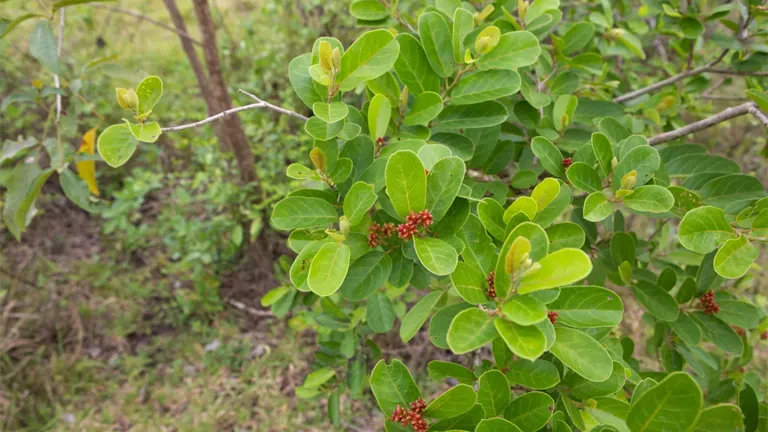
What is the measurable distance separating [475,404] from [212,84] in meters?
→ 1.80

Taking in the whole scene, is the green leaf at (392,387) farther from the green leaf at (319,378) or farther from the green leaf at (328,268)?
the green leaf at (319,378)

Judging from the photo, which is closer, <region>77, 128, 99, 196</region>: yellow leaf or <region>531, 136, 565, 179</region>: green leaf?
<region>531, 136, 565, 179</region>: green leaf

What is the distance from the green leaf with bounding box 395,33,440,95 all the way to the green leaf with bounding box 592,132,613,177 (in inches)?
11.9

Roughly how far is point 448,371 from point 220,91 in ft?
5.50

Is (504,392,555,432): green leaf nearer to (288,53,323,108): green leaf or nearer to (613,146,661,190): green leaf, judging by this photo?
(613,146,661,190): green leaf

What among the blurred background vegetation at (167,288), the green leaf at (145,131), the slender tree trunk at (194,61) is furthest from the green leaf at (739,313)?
the slender tree trunk at (194,61)

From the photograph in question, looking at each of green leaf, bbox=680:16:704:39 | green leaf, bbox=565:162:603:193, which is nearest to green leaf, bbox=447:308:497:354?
green leaf, bbox=565:162:603:193

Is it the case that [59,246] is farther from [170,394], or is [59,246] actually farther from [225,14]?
[225,14]

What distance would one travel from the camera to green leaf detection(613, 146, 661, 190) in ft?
2.51

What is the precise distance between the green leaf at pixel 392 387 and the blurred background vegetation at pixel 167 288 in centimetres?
103

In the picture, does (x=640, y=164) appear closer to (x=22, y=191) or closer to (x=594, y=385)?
(x=594, y=385)

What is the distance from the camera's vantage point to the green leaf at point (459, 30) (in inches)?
32.5

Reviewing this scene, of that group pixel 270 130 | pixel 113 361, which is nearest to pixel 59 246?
pixel 113 361

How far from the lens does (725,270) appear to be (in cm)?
70
